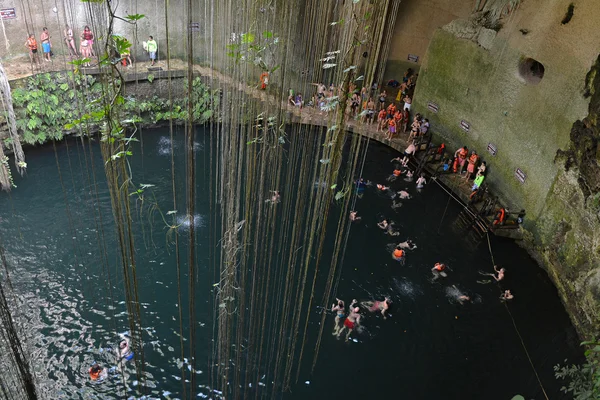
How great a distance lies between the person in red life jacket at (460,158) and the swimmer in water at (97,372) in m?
9.54

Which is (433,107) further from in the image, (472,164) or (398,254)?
(398,254)

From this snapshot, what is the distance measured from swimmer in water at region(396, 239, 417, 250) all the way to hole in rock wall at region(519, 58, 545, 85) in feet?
15.0

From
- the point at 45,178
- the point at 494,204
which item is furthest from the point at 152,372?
the point at 494,204

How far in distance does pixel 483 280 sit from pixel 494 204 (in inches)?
96.1

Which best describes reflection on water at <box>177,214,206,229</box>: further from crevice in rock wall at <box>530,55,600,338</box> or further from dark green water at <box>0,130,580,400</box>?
crevice in rock wall at <box>530,55,600,338</box>

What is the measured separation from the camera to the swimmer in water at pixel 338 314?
8.20 m

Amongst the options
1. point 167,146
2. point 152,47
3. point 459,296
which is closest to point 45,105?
point 167,146

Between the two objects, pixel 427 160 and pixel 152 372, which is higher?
pixel 427 160

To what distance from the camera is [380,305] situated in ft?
→ 28.6

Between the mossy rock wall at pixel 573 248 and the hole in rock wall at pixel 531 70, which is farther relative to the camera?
the hole in rock wall at pixel 531 70

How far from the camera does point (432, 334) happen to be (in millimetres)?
8398

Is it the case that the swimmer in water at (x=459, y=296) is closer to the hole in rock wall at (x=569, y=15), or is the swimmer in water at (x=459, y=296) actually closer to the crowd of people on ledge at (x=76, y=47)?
the hole in rock wall at (x=569, y=15)

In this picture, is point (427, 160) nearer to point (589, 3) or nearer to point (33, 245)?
point (589, 3)

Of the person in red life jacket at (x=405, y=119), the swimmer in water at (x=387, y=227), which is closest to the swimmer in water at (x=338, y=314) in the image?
the swimmer in water at (x=387, y=227)
